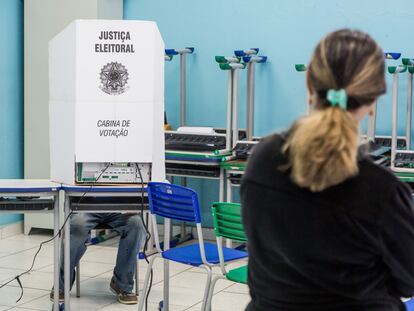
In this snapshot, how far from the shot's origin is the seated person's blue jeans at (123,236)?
13.6ft

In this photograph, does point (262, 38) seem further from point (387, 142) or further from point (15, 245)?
point (15, 245)

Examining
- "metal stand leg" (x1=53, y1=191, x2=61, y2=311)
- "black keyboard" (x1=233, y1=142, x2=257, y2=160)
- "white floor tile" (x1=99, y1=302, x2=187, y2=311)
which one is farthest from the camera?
"black keyboard" (x1=233, y1=142, x2=257, y2=160)

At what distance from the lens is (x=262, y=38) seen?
5875 millimetres

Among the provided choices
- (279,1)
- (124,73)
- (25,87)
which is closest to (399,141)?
(279,1)

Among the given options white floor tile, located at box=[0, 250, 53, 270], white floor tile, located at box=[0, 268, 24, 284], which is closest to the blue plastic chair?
white floor tile, located at box=[0, 268, 24, 284]

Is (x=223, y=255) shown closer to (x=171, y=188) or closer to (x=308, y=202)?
(x=171, y=188)

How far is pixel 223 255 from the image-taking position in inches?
141

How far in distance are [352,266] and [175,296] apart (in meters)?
3.08

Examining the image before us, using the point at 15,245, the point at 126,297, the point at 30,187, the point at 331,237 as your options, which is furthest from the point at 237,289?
the point at 331,237

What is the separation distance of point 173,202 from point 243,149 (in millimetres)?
1699

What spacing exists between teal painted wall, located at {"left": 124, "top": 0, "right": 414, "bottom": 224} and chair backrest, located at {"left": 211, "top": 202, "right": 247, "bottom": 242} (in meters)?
2.40

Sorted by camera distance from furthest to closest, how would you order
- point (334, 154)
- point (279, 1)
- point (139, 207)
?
point (279, 1) < point (139, 207) < point (334, 154)

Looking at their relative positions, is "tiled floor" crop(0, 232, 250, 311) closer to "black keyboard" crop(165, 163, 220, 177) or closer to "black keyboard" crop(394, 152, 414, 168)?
"black keyboard" crop(165, 163, 220, 177)

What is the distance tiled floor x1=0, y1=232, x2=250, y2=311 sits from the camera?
423cm
